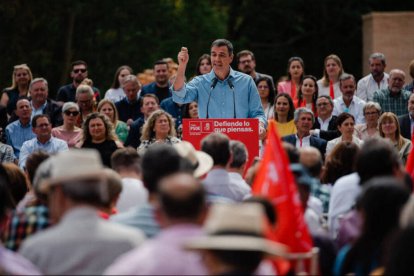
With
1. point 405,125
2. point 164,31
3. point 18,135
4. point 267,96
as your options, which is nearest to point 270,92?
point 267,96

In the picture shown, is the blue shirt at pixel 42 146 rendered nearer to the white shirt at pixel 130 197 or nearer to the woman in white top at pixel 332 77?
the woman in white top at pixel 332 77

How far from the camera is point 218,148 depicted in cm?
1141

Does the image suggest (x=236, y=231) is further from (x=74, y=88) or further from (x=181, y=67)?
(x=74, y=88)

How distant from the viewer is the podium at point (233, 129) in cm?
1503

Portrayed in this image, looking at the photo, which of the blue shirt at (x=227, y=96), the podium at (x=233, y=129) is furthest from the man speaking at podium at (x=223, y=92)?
the podium at (x=233, y=129)

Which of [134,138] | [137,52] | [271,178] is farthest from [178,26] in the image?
[271,178]

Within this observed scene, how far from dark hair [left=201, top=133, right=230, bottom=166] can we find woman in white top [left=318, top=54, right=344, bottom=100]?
10.3 metres

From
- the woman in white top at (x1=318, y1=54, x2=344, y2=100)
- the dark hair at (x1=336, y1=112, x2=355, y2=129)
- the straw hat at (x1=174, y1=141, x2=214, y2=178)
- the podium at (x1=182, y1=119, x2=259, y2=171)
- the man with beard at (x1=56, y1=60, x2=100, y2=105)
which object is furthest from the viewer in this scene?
the woman in white top at (x1=318, y1=54, x2=344, y2=100)

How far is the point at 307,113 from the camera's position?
60.0 feet

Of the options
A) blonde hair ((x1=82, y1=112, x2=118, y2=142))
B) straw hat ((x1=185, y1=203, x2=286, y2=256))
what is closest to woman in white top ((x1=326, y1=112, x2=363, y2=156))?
blonde hair ((x1=82, y1=112, x2=118, y2=142))

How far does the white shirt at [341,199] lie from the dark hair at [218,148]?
1.05 metres

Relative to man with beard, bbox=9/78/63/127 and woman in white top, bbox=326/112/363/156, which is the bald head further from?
man with beard, bbox=9/78/63/127

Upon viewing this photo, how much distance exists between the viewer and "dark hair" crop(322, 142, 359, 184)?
472 inches

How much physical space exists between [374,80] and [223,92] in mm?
6661
